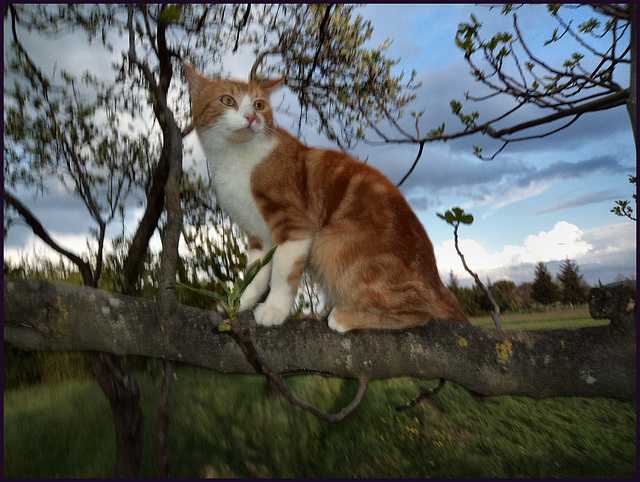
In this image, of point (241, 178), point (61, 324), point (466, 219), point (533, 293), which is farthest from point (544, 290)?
point (61, 324)

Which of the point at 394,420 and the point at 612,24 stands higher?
the point at 612,24

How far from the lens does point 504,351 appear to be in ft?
4.74

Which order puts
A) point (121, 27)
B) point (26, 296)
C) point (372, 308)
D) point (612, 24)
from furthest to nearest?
1. point (121, 27)
2. point (612, 24)
3. point (372, 308)
4. point (26, 296)

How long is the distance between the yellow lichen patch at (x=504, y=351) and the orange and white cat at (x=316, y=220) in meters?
0.24

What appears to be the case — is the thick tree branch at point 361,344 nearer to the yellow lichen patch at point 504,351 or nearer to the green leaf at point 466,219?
the yellow lichen patch at point 504,351

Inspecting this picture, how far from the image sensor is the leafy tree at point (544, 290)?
2.86 m

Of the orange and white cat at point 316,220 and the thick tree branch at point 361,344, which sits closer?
the thick tree branch at point 361,344

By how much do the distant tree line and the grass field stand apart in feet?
2.05

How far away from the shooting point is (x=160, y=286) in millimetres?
1444

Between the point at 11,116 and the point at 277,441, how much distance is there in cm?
232

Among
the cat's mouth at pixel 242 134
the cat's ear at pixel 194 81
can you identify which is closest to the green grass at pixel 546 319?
the cat's mouth at pixel 242 134

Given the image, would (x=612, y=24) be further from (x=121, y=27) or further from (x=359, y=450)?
(x=121, y=27)

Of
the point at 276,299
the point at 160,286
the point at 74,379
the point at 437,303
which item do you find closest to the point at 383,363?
the point at 437,303

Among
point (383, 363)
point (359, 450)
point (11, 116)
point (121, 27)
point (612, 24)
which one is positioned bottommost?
point (359, 450)
